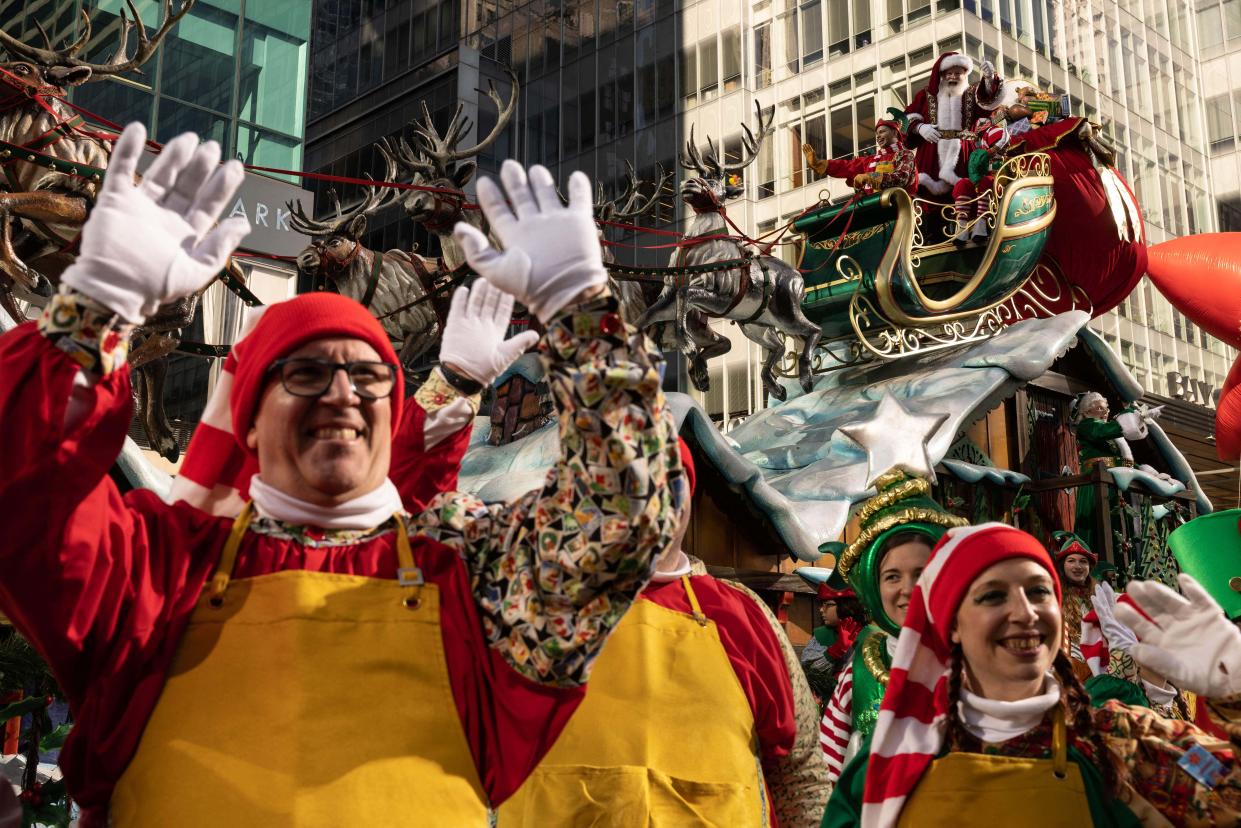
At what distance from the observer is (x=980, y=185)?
12.1 meters

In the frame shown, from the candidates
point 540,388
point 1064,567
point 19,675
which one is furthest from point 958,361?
point 19,675

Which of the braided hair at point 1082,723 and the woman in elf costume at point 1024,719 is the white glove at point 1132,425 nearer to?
the woman in elf costume at point 1024,719

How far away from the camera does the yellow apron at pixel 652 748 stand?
326cm

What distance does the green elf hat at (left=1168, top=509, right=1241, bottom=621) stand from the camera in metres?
3.98

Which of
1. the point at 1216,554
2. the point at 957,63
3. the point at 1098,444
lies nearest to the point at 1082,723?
→ the point at 1216,554

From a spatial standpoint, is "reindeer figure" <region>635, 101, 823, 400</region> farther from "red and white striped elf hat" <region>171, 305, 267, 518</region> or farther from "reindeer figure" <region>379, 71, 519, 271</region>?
"red and white striped elf hat" <region>171, 305, 267, 518</region>

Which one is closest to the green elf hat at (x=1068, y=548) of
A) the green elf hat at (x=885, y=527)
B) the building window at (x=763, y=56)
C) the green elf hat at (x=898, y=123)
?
the green elf hat at (x=885, y=527)

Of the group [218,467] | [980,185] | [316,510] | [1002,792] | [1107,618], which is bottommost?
[1002,792]

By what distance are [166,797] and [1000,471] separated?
30.7 ft

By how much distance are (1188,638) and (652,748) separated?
4.37ft

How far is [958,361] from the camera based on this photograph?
1136 cm

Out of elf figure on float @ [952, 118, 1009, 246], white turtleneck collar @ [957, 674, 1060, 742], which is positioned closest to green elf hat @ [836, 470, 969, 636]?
white turtleneck collar @ [957, 674, 1060, 742]

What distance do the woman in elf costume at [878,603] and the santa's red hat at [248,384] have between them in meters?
2.52

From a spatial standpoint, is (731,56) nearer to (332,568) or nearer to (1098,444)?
(1098,444)
